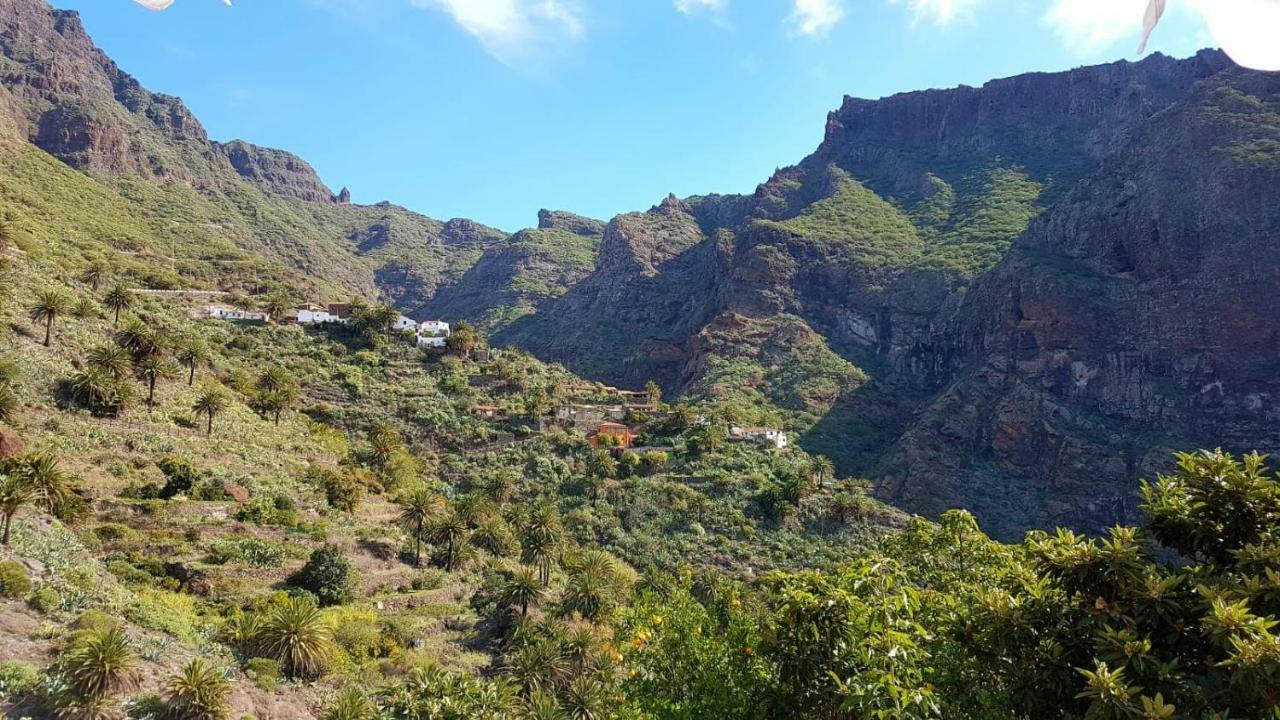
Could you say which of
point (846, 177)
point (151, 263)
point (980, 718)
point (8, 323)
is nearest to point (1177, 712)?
point (980, 718)

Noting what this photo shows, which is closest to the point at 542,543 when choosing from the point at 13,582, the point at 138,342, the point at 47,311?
the point at 13,582

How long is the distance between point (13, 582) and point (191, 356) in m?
31.5

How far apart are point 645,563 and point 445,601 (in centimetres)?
1792

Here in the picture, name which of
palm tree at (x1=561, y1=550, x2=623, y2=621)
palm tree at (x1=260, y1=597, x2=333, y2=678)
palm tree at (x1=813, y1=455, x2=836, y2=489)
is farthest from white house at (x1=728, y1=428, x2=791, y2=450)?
palm tree at (x1=260, y1=597, x2=333, y2=678)

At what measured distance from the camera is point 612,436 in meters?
63.9

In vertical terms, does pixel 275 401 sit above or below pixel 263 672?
above

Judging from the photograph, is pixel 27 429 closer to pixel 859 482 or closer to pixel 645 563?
pixel 645 563

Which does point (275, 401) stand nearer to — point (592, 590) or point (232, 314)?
point (232, 314)

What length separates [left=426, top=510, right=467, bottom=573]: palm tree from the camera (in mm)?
38250

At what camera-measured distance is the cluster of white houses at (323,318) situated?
213ft

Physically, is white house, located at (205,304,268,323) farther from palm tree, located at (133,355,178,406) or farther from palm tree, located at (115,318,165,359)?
palm tree, located at (115,318,165,359)

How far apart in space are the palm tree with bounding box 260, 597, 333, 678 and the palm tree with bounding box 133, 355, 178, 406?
2602cm

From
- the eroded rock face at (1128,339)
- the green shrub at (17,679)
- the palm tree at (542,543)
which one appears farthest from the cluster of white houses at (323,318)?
the green shrub at (17,679)

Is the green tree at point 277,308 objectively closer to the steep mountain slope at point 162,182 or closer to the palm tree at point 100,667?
the steep mountain slope at point 162,182
